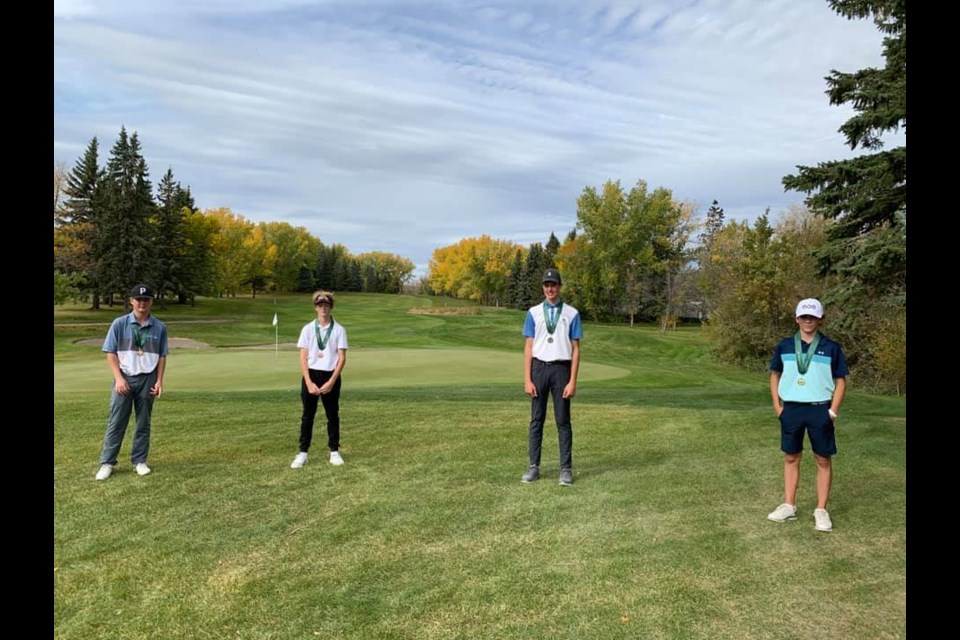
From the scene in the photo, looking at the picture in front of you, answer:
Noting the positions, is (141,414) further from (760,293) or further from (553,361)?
(760,293)

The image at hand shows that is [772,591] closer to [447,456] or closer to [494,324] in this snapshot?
[447,456]

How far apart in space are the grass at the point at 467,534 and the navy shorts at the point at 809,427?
2.26 ft

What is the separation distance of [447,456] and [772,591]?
4.35 meters

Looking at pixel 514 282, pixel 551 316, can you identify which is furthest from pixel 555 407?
pixel 514 282

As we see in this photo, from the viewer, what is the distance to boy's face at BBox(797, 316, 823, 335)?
5.46 metres

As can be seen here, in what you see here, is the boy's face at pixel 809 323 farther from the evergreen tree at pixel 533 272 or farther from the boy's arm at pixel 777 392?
the evergreen tree at pixel 533 272

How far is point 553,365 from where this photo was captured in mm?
6863

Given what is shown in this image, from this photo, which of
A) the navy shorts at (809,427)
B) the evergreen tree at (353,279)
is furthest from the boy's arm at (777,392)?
the evergreen tree at (353,279)

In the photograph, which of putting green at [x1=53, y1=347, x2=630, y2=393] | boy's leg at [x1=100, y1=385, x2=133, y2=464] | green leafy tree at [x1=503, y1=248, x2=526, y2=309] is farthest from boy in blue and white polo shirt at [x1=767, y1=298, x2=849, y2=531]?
green leafy tree at [x1=503, y1=248, x2=526, y2=309]

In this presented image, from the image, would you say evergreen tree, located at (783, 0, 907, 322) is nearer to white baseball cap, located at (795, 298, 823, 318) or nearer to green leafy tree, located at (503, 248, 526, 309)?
white baseball cap, located at (795, 298, 823, 318)

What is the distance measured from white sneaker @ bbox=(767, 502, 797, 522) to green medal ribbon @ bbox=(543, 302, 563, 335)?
2840mm

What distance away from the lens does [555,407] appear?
6855 mm

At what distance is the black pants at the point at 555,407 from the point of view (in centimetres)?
673
